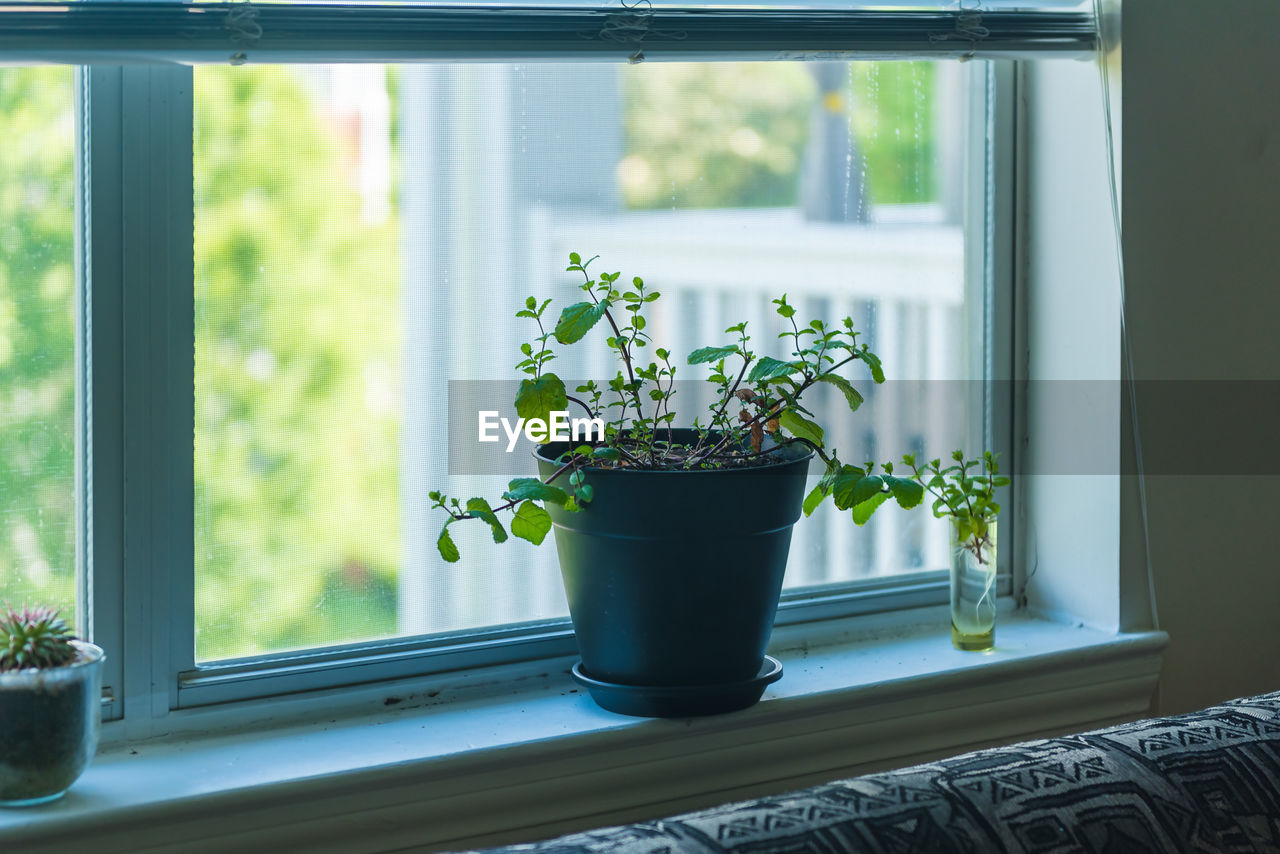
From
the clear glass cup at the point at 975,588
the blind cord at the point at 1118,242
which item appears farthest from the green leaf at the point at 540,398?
the blind cord at the point at 1118,242

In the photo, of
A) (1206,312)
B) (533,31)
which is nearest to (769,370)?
(533,31)

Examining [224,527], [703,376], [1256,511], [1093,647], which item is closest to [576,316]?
[703,376]

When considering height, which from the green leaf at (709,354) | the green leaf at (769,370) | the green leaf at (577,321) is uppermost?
the green leaf at (577,321)

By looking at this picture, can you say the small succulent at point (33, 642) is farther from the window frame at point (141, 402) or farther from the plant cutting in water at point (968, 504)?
the plant cutting in water at point (968, 504)

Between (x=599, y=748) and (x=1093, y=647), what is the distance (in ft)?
2.16

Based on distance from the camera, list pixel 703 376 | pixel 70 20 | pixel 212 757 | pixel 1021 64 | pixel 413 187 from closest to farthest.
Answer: pixel 70 20, pixel 212 757, pixel 413 187, pixel 703 376, pixel 1021 64

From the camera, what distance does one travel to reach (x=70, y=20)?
1.01 m

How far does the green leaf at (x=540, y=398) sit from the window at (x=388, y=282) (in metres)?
0.15

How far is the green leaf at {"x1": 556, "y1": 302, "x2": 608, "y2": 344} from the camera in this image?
1203 millimetres

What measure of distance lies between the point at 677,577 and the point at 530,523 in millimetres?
155

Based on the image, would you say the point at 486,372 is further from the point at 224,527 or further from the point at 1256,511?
the point at 1256,511

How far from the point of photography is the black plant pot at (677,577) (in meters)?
1.17

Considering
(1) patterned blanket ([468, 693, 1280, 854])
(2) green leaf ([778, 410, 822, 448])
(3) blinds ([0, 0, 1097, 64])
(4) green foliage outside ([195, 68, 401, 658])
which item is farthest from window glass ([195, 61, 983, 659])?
(1) patterned blanket ([468, 693, 1280, 854])

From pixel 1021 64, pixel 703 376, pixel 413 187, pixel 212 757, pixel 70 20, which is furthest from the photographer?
pixel 1021 64
